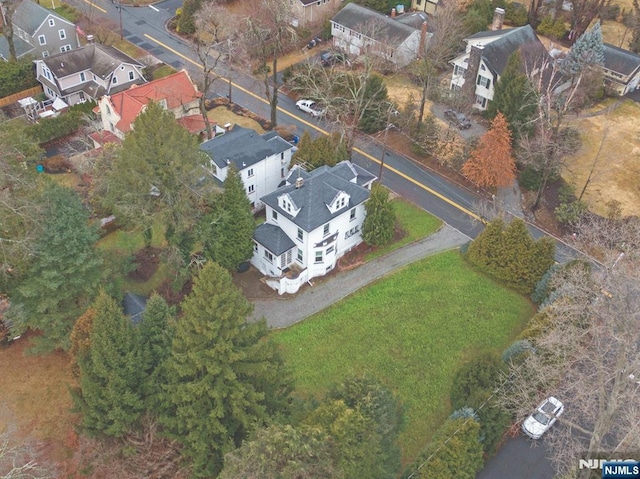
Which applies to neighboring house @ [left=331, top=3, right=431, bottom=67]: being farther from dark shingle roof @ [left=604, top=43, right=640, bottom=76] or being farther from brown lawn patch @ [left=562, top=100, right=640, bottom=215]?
dark shingle roof @ [left=604, top=43, right=640, bottom=76]

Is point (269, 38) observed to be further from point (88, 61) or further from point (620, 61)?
point (620, 61)

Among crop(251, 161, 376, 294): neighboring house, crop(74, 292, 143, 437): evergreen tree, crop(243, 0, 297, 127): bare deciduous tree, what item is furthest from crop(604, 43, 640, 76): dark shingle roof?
crop(74, 292, 143, 437): evergreen tree

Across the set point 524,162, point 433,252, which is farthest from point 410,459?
point 524,162

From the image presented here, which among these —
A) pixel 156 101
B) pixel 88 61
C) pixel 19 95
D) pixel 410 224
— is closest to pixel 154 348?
pixel 410 224

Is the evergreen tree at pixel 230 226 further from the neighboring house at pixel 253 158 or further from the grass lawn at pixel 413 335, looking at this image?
the grass lawn at pixel 413 335

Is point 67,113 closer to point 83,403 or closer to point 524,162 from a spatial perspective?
point 83,403

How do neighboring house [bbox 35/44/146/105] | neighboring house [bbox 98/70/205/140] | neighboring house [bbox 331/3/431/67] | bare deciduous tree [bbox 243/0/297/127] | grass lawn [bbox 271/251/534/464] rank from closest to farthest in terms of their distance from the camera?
grass lawn [bbox 271/251/534/464], neighboring house [bbox 98/70/205/140], bare deciduous tree [bbox 243/0/297/127], neighboring house [bbox 35/44/146/105], neighboring house [bbox 331/3/431/67]
